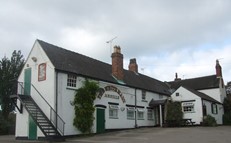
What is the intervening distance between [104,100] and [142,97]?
25.1 ft

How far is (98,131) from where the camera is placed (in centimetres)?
2502

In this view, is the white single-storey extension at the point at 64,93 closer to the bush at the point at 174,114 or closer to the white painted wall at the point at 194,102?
the bush at the point at 174,114

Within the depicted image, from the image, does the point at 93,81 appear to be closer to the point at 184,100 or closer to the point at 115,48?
the point at 115,48

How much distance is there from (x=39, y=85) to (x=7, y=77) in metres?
21.4

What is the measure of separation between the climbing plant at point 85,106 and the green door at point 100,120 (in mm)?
1232

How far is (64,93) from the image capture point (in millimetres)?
22609

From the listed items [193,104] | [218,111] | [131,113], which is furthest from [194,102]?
[131,113]

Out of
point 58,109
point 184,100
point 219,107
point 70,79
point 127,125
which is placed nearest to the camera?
point 58,109

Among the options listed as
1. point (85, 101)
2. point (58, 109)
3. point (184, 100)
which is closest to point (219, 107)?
point (184, 100)

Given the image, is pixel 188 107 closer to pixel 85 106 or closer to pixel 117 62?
pixel 117 62

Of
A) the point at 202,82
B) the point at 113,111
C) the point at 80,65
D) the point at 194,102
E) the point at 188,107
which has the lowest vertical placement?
the point at 113,111

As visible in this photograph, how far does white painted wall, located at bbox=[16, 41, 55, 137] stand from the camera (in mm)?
22125

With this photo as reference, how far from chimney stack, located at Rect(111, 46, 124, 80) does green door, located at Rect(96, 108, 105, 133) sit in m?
5.00

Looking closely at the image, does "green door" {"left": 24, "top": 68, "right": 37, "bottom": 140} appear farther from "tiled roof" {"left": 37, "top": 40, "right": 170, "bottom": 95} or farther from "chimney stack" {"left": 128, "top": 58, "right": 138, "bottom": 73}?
"chimney stack" {"left": 128, "top": 58, "right": 138, "bottom": 73}
